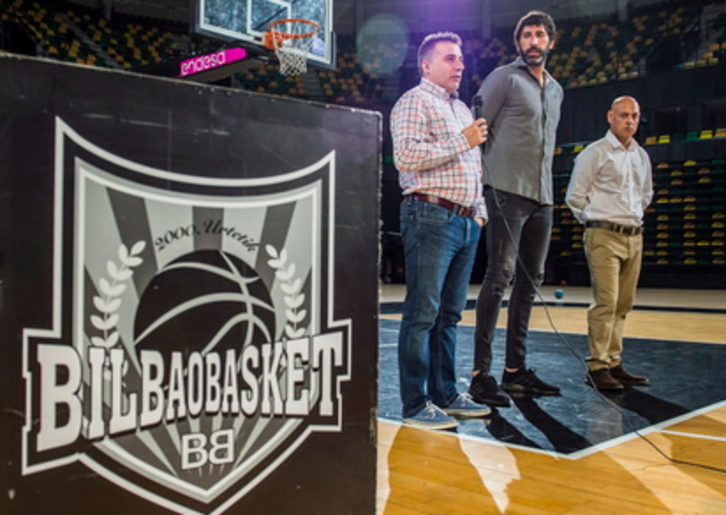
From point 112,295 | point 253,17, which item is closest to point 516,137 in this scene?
point 112,295

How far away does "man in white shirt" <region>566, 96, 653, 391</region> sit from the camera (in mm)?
3283

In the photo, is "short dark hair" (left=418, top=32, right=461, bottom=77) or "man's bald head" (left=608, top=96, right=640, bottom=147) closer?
"short dark hair" (left=418, top=32, right=461, bottom=77)

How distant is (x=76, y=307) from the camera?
96 cm

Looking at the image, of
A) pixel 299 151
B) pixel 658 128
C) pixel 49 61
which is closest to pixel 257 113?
pixel 299 151

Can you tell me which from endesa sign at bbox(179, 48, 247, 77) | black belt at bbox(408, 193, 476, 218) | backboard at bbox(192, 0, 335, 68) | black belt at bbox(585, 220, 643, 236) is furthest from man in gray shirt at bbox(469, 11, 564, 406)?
endesa sign at bbox(179, 48, 247, 77)

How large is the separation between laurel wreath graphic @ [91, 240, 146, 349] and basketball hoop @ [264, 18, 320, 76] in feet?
20.3

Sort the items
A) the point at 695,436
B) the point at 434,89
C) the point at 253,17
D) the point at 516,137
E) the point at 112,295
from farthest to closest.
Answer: the point at 253,17
the point at 516,137
the point at 434,89
the point at 695,436
the point at 112,295

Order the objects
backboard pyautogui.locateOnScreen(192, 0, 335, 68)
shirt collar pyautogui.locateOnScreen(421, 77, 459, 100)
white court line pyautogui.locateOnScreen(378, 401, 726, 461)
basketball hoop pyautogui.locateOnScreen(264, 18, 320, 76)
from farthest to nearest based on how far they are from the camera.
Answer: basketball hoop pyautogui.locateOnScreen(264, 18, 320, 76) < backboard pyautogui.locateOnScreen(192, 0, 335, 68) < shirt collar pyautogui.locateOnScreen(421, 77, 459, 100) < white court line pyautogui.locateOnScreen(378, 401, 726, 461)

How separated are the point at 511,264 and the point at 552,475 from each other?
1.10 m

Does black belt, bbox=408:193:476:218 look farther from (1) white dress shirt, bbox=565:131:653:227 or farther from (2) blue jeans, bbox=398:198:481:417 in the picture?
(1) white dress shirt, bbox=565:131:653:227

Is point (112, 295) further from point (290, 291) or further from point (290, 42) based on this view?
point (290, 42)

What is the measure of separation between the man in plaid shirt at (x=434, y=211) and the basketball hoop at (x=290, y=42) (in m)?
4.57

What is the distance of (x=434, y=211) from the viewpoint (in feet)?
8.00

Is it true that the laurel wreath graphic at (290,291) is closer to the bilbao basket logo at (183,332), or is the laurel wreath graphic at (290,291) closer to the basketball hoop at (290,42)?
the bilbao basket logo at (183,332)
